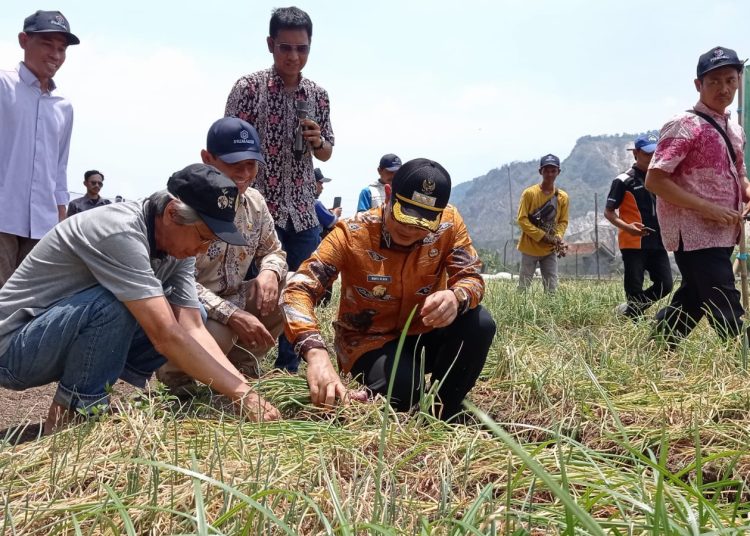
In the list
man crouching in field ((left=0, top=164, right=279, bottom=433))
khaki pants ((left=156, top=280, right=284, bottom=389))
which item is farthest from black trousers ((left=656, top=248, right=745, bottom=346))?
man crouching in field ((left=0, top=164, right=279, bottom=433))

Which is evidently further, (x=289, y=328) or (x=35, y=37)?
(x=35, y=37)

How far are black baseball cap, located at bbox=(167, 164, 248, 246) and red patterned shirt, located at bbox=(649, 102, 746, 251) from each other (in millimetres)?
1900

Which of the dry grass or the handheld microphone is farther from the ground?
the handheld microphone

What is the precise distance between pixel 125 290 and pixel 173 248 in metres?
0.18

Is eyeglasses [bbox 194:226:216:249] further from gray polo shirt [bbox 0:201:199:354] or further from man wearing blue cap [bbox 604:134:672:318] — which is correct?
man wearing blue cap [bbox 604:134:672:318]

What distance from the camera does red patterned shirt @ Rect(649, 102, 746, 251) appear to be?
313 centimetres

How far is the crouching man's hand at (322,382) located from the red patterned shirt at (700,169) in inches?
69.1

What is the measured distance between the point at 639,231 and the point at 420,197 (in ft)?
9.34

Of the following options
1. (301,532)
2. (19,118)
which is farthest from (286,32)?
(301,532)

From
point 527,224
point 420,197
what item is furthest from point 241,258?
point 527,224

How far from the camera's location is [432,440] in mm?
1890

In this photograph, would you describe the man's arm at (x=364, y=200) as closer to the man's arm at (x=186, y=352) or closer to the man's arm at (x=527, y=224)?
the man's arm at (x=527, y=224)

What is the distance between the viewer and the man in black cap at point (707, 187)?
10.2 ft

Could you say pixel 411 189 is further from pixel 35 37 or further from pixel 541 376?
pixel 35 37
